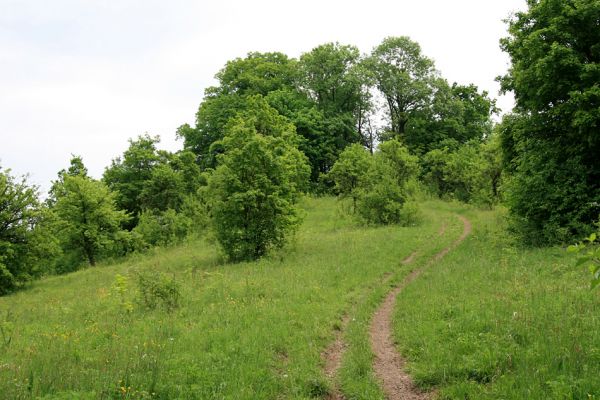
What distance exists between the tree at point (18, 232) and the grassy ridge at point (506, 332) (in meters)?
26.9

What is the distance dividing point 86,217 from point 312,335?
31829 mm

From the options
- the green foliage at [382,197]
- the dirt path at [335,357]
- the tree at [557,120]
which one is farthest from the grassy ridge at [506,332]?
the green foliage at [382,197]

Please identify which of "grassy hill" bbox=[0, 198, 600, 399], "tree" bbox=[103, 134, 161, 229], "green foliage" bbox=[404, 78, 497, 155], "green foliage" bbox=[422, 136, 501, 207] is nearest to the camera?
"grassy hill" bbox=[0, 198, 600, 399]

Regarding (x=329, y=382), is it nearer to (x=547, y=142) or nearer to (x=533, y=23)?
(x=547, y=142)

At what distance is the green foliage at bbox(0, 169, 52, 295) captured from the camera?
28873 millimetres

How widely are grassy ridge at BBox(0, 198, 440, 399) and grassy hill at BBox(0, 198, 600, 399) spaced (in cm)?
4

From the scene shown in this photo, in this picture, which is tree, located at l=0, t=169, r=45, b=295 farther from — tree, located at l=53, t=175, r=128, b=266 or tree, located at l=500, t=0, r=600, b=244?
tree, located at l=500, t=0, r=600, b=244

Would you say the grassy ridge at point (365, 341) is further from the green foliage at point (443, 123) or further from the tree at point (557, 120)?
the green foliage at point (443, 123)

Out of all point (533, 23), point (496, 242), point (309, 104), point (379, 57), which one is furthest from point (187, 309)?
point (379, 57)

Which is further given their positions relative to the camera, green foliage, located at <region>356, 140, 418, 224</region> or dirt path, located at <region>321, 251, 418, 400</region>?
green foliage, located at <region>356, 140, 418, 224</region>

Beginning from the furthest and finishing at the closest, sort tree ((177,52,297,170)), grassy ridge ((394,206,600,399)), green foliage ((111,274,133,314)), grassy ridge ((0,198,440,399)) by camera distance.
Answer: tree ((177,52,297,170)) < green foliage ((111,274,133,314)) < grassy ridge ((0,198,440,399)) < grassy ridge ((394,206,600,399))

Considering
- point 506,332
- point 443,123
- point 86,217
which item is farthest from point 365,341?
point 443,123

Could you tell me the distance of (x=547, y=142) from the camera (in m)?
19.7

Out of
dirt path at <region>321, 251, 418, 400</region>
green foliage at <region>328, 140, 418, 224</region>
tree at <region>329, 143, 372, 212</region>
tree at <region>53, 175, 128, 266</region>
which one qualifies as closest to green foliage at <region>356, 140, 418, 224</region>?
green foliage at <region>328, 140, 418, 224</region>
